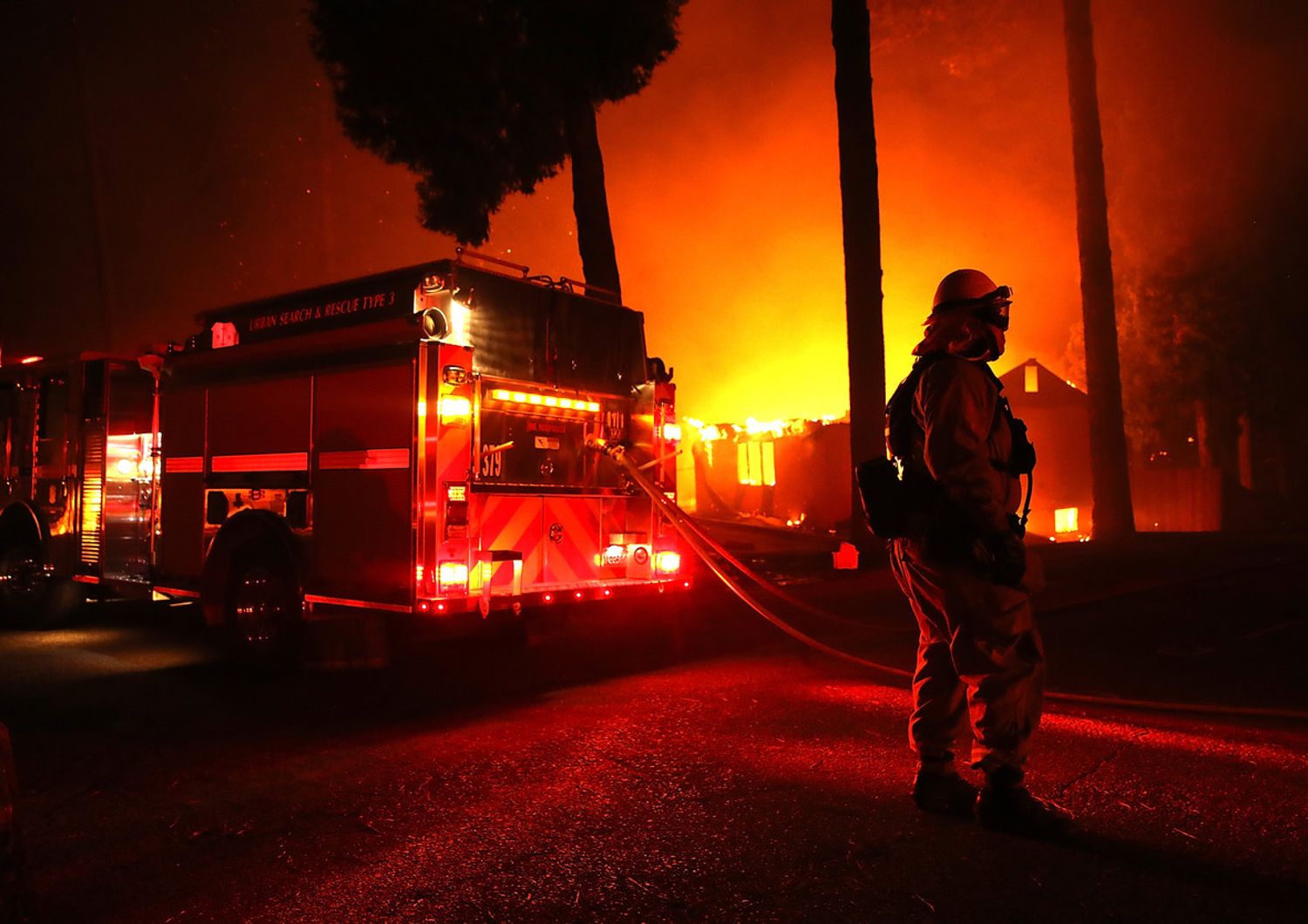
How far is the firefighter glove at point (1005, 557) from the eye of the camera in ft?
11.5

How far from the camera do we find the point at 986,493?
142 inches

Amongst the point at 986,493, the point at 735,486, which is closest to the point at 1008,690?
the point at 986,493

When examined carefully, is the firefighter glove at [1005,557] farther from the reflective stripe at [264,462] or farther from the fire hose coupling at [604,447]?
the reflective stripe at [264,462]

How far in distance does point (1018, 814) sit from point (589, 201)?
443 inches

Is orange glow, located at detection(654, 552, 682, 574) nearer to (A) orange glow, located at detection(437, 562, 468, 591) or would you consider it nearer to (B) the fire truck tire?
(A) orange glow, located at detection(437, 562, 468, 591)

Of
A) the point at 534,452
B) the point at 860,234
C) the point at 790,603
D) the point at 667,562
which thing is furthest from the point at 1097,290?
the point at 534,452

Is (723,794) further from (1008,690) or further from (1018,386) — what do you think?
(1018,386)

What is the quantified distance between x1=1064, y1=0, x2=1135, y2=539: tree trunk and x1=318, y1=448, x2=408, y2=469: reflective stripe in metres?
15.5

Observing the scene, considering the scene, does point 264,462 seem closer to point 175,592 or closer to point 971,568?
point 175,592

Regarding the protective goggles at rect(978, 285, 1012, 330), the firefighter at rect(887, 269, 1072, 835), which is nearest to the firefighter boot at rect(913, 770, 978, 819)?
the firefighter at rect(887, 269, 1072, 835)

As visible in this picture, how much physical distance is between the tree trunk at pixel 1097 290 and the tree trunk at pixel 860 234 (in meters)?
7.67

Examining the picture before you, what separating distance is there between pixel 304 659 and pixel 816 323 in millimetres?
27866

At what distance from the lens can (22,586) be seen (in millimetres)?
9977

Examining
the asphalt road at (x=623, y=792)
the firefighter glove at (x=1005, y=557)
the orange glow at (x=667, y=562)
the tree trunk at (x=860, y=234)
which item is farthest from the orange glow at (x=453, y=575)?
the tree trunk at (x=860, y=234)
